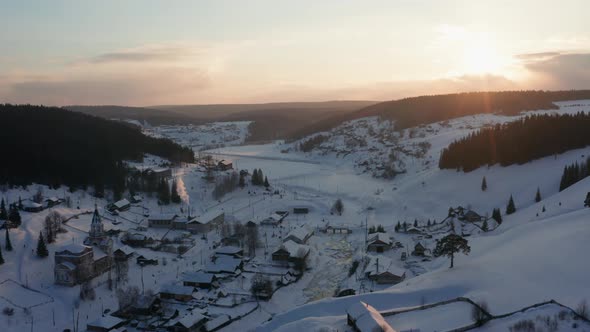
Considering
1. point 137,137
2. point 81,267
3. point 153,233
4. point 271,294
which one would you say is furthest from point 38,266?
point 137,137

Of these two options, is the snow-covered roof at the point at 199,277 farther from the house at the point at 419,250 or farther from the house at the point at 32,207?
the house at the point at 32,207

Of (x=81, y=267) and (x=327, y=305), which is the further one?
(x=81, y=267)

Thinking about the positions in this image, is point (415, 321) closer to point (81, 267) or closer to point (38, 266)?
point (81, 267)

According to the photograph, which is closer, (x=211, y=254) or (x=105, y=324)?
(x=105, y=324)

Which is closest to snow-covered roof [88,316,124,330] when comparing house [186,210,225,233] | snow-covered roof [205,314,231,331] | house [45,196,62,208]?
snow-covered roof [205,314,231,331]

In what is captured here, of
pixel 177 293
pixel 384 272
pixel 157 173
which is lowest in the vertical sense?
pixel 177 293

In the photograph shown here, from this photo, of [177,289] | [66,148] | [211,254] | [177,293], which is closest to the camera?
[177,293]

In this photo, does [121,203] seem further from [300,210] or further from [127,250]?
[300,210]

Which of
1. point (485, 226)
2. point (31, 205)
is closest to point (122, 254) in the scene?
point (31, 205)
